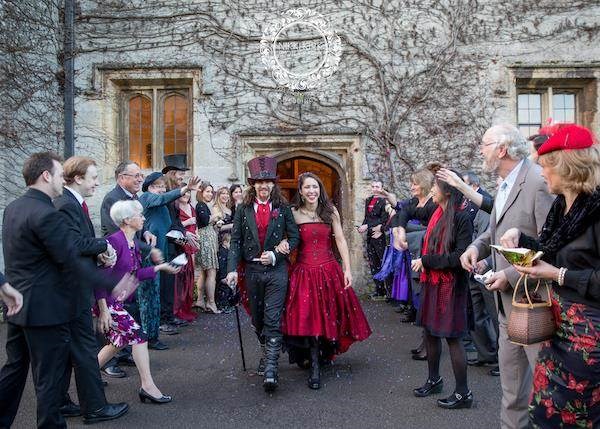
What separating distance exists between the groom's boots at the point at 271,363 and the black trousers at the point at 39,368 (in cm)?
173

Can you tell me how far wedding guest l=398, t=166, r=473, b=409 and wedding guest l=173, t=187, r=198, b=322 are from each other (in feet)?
14.2

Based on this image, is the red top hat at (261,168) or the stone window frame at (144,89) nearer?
the red top hat at (261,168)

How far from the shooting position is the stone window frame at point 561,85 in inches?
406

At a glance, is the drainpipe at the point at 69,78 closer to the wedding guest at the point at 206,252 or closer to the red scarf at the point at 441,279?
the wedding guest at the point at 206,252

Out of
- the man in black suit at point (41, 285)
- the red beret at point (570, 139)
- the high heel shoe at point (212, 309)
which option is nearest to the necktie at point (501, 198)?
the red beret at point (570, 139)

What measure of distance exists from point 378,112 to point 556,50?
3.35 meters

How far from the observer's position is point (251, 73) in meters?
10.4

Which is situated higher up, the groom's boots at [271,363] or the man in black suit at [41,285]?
the man in black suit at [41,285]

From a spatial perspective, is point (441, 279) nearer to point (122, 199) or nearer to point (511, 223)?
point (511, 223)

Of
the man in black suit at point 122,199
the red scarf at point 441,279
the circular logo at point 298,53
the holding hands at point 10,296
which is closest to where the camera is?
the holding hands at point 10,296

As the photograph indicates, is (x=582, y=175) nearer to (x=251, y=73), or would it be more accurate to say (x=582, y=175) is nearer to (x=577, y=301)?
(x=577, y=301)

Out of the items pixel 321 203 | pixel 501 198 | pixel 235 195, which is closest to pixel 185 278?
pixel 235 195

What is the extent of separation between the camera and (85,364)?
167 inches

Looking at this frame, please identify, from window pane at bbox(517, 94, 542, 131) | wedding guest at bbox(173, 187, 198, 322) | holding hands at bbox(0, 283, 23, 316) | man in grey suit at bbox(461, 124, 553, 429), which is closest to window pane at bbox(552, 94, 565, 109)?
window pane at bbox(517, 94, 542, 131)
